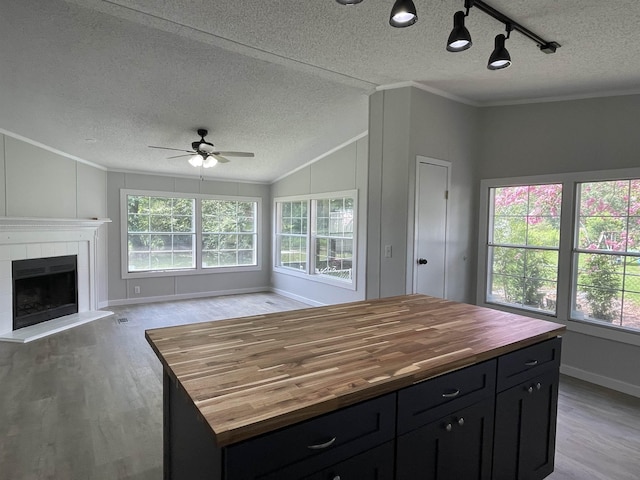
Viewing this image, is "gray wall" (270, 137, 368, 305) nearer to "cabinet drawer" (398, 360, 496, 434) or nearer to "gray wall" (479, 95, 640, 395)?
"gray wall" (479, 95, 640, 395)

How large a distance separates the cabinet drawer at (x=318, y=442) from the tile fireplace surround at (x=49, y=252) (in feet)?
15.6

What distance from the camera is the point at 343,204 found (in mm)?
5871

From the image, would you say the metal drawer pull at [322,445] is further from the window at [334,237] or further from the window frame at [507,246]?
the window at [334,237]

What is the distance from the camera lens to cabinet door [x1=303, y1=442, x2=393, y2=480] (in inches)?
44.4

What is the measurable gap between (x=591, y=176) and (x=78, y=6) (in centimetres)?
438

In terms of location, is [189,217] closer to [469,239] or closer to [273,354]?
[469,239]

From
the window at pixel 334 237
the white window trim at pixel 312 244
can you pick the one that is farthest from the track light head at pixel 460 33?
the window at pixel 334 237

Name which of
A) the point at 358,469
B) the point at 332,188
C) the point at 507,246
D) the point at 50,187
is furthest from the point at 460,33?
the point at 50,187

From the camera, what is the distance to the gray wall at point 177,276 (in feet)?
20.7

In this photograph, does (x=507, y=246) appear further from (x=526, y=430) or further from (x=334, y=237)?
(x=334, y=237)

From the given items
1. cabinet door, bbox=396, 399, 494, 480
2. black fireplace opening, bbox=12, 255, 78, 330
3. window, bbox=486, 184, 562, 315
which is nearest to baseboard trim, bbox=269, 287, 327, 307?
window, bbox=486, 184, 562, 315

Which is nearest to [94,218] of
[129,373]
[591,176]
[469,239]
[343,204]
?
[129,373]

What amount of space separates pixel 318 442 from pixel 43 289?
18.8 feet

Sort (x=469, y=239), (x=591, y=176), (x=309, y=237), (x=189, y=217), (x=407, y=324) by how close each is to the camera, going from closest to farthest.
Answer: (x=407, y=324) → (x=591, y=176) → (x=469, y=239) → (x=309, y=237) → (x=189, y=217)
